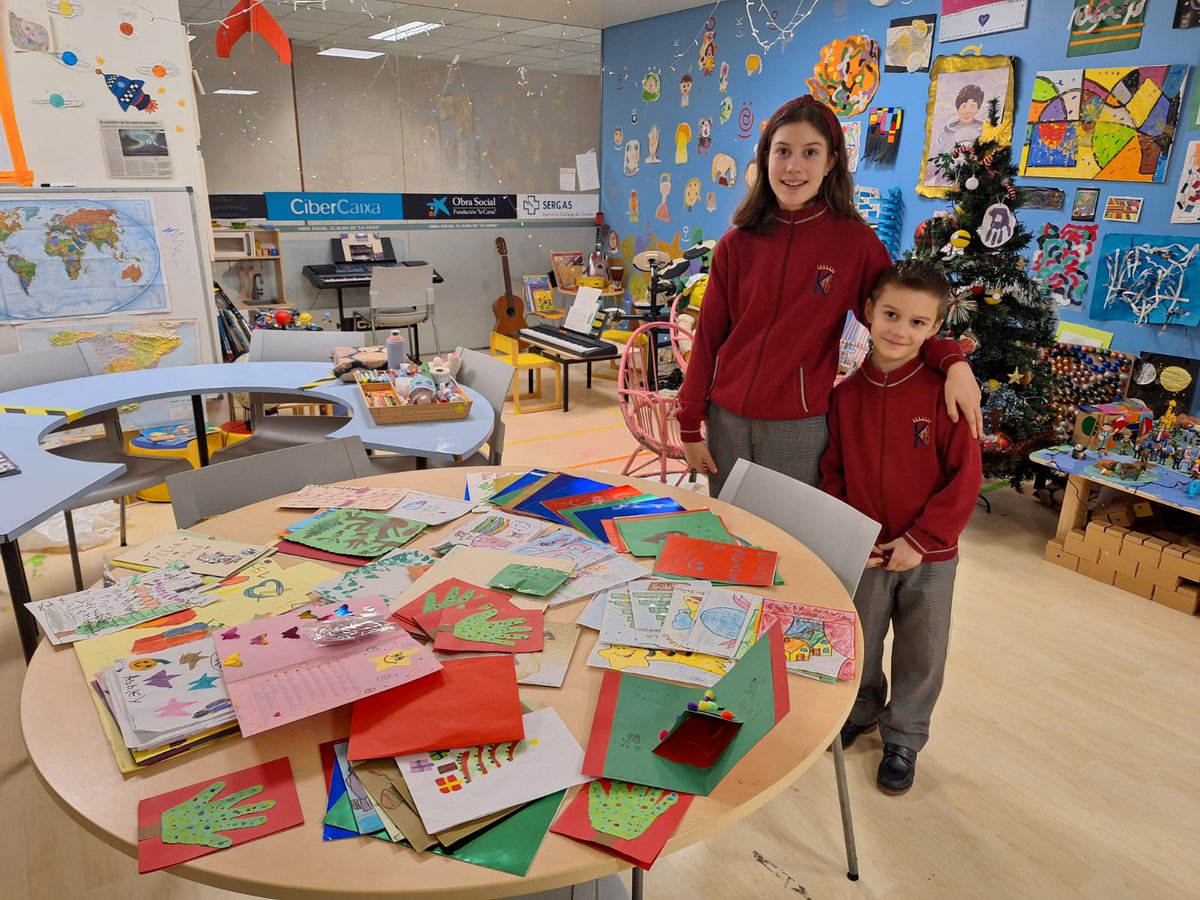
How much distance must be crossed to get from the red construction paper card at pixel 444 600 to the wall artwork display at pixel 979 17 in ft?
13.1

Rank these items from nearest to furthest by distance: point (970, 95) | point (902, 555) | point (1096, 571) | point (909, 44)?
point (902, 555), point (1096, 571), point (970, 95), point (909, 44)

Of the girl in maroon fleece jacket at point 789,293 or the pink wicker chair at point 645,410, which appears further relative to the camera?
the pink wicker chair at point 645,410

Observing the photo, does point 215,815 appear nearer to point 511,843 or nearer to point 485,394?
point 511,843

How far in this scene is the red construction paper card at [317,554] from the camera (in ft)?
5.11

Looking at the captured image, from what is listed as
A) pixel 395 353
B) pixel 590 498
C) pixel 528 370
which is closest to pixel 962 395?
pixel 590 498

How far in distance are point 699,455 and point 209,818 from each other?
158 centimetres

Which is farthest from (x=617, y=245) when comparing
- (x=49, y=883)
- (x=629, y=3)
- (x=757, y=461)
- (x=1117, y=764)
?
(x=49, y=883)

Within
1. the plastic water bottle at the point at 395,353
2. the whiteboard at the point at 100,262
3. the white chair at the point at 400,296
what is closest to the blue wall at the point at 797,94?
the white chair at the point at 400,296

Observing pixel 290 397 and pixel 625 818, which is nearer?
pixel 625 818

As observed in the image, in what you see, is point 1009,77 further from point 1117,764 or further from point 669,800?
point 669,800

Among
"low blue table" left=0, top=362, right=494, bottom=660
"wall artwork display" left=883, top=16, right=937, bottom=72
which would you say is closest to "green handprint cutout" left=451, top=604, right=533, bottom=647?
"low blue table" left=0, top=362, right=494, bottom=660

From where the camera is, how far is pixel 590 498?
1.91 meters

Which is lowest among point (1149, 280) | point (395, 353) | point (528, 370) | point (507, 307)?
point (528, 370)

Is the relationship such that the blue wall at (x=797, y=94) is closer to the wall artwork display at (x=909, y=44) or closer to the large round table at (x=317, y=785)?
the wall artwork display at (x=909, y=44)
